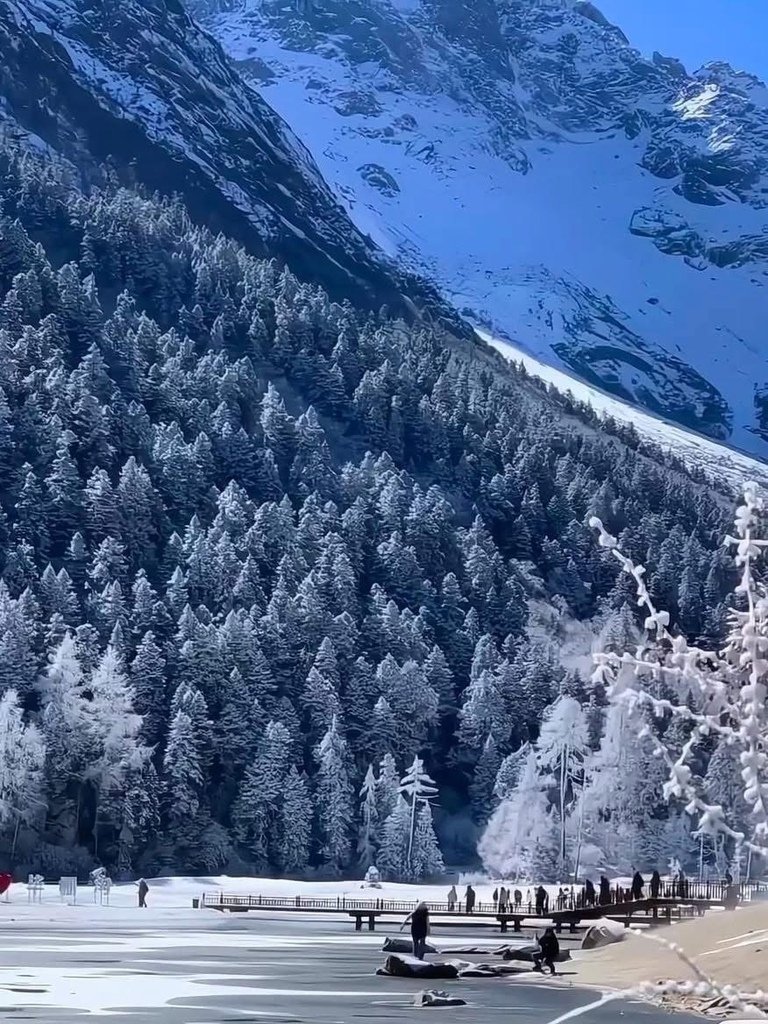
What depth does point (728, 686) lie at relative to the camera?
6520mm

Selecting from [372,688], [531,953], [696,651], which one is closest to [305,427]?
[372,688]

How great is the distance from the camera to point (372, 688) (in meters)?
133

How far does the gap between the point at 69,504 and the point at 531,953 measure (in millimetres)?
115183

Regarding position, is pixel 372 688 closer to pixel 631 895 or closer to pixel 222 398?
pixel 222 398

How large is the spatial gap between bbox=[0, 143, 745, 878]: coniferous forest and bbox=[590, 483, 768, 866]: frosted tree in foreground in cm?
9106

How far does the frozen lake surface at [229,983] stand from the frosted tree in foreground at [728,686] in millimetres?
15043

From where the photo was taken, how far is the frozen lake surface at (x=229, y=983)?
22625 millimetres

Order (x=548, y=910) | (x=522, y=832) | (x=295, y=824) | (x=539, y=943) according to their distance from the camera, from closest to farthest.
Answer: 1. (x=539, y=943)
2. (x=548, y=910)
3. (x=295, y=824)
4. (x=522, y=832)

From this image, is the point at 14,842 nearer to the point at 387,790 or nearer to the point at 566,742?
the point at 387,790

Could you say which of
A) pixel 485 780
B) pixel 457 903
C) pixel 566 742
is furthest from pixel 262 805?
pixel 457 903

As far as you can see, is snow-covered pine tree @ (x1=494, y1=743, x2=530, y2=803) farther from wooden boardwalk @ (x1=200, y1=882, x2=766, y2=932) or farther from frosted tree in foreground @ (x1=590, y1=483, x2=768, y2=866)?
frosted tree in foreground @ (x1=590, y1=483, x2=768, y2=866)

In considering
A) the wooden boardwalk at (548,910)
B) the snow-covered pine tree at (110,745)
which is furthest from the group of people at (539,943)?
the snow-covered pine tree at (110,745)

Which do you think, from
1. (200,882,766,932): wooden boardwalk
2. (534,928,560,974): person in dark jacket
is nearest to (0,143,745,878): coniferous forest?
(200,882,766,932): wooden boardwalk

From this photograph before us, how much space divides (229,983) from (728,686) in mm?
23194
